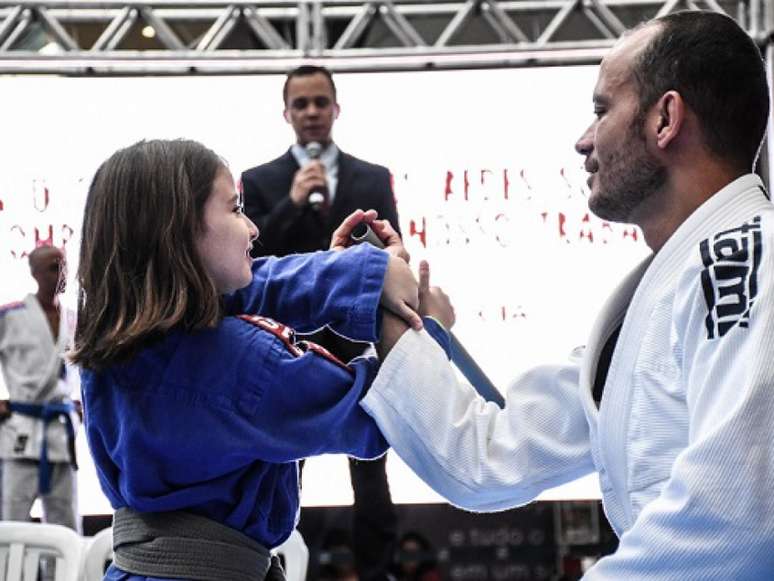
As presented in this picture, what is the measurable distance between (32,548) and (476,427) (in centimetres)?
173

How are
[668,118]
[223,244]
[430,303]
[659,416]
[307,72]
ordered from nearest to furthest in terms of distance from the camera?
[659,416] < [668,118] < [223,244] < [430,303] < [307,72]

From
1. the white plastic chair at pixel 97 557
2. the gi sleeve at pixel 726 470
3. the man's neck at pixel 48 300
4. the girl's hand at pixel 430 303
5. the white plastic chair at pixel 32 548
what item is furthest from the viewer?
the man's neck at pixel 48 300

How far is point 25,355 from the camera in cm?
528

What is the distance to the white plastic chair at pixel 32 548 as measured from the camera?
3164 mm

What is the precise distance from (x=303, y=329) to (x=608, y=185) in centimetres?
48

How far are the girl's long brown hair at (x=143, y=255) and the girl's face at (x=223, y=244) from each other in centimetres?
1

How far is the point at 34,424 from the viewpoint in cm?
518

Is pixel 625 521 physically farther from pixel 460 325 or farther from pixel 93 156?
pixel 93 156

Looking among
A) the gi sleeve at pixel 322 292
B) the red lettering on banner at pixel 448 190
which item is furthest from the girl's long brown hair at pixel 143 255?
the red lettering on banner at pixel 448 190

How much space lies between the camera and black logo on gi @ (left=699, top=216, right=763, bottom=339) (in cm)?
138

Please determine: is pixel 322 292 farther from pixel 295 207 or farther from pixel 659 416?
pixel 295 207

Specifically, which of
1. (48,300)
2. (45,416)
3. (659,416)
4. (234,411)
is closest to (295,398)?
(234,411)

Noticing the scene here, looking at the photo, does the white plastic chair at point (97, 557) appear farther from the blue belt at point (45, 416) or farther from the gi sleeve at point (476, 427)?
the blue belt at point (45, 416)

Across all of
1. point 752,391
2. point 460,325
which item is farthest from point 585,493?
point 752,391
